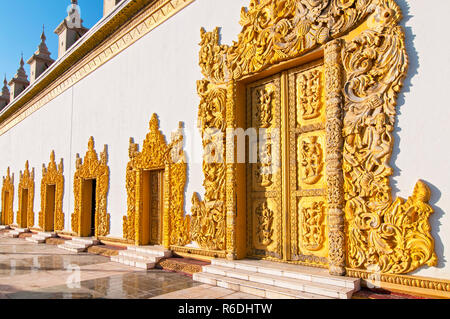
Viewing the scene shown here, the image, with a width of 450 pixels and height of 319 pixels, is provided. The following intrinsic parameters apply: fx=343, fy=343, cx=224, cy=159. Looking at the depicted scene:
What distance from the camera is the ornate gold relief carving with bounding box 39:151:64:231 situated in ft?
31.6

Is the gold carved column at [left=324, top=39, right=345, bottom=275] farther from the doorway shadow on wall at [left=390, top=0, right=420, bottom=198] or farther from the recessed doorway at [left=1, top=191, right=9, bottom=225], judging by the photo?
the recessed doorway at [left=1, top=191, right=9, bottom=225]

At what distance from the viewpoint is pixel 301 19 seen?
151 inches

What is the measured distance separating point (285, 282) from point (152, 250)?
280 centimetres

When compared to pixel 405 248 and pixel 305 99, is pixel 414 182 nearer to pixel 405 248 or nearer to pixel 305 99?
pixel 405 248

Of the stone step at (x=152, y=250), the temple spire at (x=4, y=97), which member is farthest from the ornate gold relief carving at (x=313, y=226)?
the temple spire at (x=4, y=97)

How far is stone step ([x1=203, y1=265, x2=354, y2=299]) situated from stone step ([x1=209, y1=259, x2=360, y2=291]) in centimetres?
4

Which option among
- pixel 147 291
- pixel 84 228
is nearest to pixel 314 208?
pixel 147 291

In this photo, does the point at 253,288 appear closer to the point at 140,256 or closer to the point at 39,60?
the point at 140,256

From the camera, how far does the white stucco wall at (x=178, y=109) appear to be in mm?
2840

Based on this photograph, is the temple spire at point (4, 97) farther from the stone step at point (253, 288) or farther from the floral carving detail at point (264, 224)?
the floral carving detail at point (264, 224)

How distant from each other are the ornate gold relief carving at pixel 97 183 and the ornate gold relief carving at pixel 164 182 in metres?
0.97

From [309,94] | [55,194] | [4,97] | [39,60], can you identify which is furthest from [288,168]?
[4,97]

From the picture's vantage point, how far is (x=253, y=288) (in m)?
3.50

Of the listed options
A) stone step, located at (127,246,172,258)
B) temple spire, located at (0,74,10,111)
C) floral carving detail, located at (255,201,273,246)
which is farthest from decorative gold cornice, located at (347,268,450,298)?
temple spire, located at (0,74,10,111)
